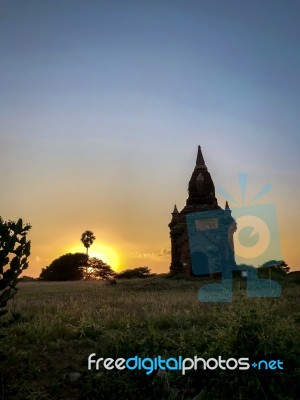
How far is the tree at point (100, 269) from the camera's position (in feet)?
220

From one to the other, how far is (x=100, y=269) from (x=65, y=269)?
7583 millimetres

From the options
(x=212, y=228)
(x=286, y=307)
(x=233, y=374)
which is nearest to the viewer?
(x=233, y=374)

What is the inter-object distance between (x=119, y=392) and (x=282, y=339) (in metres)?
2.36

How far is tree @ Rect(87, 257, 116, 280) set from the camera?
220ft

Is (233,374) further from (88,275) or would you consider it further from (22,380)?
(88,275)

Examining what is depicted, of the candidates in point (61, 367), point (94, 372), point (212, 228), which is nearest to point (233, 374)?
point (94, 372)

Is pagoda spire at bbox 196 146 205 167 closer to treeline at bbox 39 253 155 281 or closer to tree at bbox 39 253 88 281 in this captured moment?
treeline at bbox 39 253 155 281

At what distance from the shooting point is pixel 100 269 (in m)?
68.4

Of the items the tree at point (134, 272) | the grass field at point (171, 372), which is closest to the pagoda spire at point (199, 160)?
the tree at point (134, 272)

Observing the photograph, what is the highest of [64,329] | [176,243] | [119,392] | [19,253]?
[176,243]

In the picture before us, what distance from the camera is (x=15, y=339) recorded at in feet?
25.4

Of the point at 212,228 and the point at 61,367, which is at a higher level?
the point at 212,228

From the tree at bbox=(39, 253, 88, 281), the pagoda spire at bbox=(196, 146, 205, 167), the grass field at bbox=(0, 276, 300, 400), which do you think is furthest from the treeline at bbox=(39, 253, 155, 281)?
the grass field at bbox=(0, 276, 300, 400)

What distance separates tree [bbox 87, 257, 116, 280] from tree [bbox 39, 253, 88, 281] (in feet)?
8.11
